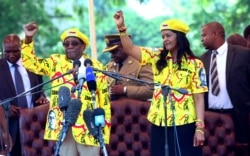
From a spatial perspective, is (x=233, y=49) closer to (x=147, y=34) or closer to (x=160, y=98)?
(x=160, y=98)

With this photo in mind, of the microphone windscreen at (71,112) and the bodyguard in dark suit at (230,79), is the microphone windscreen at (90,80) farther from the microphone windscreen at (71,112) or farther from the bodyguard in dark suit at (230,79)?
the bodyguard in dark suit at (230,79)

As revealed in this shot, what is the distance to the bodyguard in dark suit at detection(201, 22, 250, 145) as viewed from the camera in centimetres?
1155

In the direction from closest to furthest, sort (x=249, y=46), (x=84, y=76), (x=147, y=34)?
(x=84, y=76), (x=249, y=46), (x=147, y=34)

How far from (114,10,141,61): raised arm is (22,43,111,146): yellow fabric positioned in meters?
0.50

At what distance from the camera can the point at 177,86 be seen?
32.8 feet

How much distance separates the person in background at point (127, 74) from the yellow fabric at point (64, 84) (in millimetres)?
1587

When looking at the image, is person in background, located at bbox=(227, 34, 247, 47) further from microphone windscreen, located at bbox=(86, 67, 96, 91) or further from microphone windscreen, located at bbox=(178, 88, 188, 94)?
microphone windscreen, located at bbox=(86, 67, 96, 91)

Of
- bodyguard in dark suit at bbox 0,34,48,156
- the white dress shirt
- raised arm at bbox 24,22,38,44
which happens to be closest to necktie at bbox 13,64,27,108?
bodyguard in dark suit at bbox 0,34,48,156

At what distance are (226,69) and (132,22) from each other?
18770mm

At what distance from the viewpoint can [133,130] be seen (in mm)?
12195

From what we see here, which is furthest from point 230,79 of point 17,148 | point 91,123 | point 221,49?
point 91,123

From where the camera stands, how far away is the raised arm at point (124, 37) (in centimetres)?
981

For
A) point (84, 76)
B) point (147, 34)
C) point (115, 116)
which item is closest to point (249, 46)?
point (115, 116)

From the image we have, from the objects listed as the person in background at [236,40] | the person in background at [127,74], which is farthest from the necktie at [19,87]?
the person in background at [236,40]
